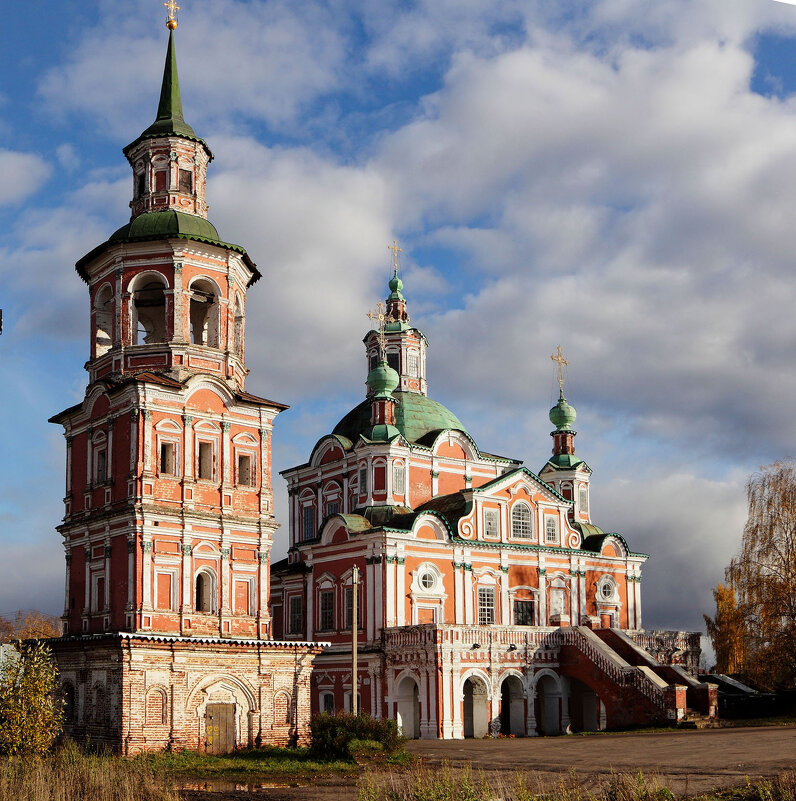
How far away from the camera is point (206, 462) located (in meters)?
33.4

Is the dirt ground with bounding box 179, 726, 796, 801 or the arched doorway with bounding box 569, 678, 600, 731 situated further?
the arched doorway with bounding box 569, 678, 600, 731

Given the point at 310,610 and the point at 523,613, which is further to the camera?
the point at 523,613

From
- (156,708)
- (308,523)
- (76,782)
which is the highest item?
(308,523)

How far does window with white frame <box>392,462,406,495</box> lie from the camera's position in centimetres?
4616

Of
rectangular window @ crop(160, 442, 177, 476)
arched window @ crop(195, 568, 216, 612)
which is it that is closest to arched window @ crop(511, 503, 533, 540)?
arched window @ crop(195, 568, 216, 612)

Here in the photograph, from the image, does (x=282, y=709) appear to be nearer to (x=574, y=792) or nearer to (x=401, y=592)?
(x=401, y=592)

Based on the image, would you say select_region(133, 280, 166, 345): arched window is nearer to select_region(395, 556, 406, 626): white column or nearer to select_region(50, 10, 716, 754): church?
select_region(50, 10, 716, 754): church

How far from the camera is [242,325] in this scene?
3572 centimetres

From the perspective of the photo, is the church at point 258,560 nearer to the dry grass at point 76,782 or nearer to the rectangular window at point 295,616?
the rectangular window at point 295,616

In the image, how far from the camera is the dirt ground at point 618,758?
70.4ft

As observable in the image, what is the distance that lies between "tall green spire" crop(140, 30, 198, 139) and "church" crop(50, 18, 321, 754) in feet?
0.33

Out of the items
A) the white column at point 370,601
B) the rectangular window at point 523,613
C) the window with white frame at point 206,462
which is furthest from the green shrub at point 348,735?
the rectangular window at point 523,613

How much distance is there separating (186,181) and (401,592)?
A: 17.7 metres

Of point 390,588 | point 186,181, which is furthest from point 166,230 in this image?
point 390,588
